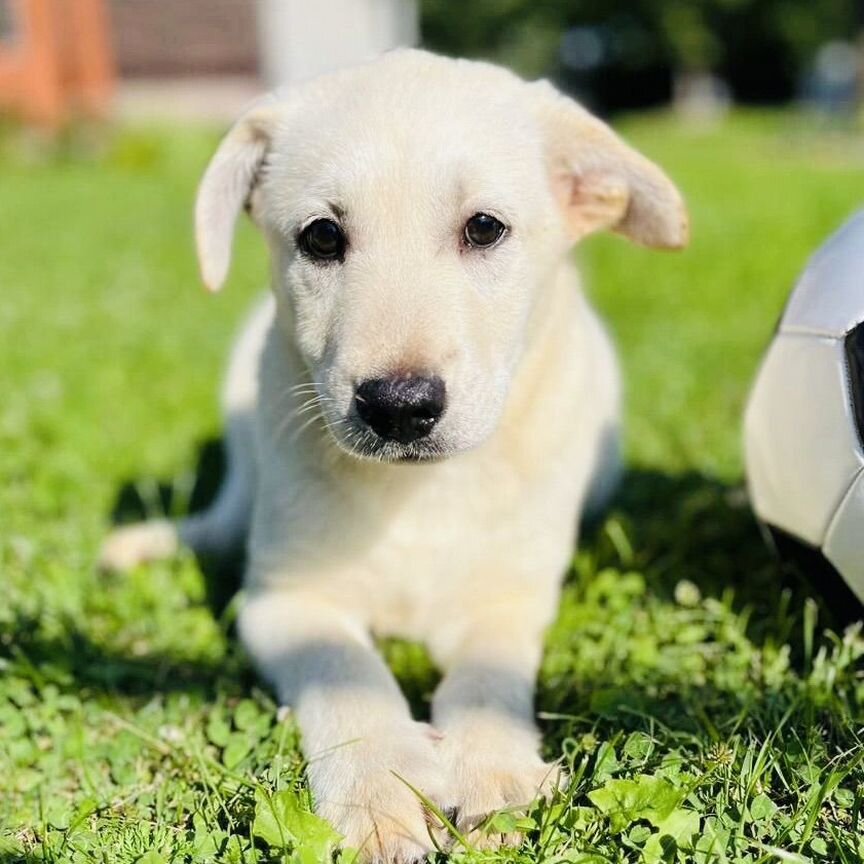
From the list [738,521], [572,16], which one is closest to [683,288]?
[738,521]

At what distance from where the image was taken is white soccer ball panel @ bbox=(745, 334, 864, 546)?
244 centimetres

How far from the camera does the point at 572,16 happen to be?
143 feet

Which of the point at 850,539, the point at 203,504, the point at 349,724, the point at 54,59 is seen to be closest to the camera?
the point at 349,724

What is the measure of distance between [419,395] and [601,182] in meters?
1.03

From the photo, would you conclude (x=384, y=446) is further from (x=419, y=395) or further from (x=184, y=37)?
(x=184, y=37)

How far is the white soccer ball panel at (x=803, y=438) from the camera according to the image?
244 cm

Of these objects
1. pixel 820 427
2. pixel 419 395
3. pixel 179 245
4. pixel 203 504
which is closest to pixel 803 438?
pixel 820 427

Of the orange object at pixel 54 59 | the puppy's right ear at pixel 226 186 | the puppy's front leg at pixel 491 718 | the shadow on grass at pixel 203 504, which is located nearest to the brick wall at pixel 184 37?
the orange object at pixel 54 59

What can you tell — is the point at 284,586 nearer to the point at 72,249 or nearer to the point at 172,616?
the point at 172,616

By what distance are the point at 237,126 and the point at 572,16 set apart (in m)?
44.3

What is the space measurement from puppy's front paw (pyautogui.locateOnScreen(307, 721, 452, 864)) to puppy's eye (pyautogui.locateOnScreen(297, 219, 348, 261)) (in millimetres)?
1147

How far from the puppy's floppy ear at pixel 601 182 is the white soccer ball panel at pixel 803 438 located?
1.49 feet

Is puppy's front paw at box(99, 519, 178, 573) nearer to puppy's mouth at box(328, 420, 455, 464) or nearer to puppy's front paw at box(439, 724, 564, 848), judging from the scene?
puppy's mouth at box(328, 420, 455, 464)

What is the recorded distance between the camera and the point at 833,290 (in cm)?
259
